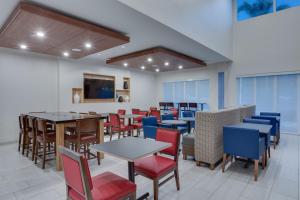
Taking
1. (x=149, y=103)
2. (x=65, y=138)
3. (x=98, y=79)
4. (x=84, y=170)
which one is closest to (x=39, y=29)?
(x=65, y=138)

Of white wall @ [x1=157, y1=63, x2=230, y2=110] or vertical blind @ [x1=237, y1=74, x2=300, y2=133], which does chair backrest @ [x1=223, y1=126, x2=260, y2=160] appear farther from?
white wall @ [x1=157, y1=63, x2=230, y2=110]

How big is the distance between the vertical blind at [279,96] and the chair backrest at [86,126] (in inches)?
261

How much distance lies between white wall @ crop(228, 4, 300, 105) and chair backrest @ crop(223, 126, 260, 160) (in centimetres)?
510

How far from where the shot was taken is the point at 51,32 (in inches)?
151

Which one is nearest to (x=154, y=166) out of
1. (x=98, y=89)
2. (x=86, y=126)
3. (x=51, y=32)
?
(x=86, y=126)

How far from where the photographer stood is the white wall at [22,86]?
17.9ft

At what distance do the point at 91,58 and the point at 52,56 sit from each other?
1348mm

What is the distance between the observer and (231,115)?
13.6 feet

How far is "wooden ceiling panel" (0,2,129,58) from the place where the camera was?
10.2 ft

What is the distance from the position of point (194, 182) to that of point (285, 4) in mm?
7512

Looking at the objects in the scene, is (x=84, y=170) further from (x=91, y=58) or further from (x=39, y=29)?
(x=91, y=58)

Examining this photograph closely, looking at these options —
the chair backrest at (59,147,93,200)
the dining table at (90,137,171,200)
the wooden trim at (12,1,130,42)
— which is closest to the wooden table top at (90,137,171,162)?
the dining table at (90,137,171,200)

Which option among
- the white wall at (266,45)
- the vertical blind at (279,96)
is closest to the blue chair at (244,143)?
the vertical blind at (279,96)

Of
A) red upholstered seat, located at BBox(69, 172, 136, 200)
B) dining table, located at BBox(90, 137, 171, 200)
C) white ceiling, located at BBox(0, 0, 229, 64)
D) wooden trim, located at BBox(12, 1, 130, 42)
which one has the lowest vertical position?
red upholstered seat, located at BBox(69, 172, 136, 200)
